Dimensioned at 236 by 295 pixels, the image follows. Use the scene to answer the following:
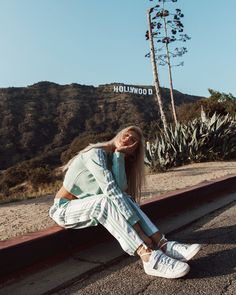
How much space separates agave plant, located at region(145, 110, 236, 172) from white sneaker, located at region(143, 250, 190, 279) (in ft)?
27.5

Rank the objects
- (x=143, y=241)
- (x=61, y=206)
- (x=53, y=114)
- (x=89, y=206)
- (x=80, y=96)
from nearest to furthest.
→ (x=143, y=241)
(x=89, y=206)
(x=61, y=206)
(x=53, y=114)
(x=80, y=96)

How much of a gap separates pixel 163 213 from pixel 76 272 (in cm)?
202

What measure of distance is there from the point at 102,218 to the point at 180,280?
762mm

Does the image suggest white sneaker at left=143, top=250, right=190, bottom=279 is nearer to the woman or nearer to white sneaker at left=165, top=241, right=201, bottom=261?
the woman

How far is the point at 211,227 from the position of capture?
5.09 m

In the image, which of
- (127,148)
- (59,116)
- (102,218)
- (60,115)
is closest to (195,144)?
(127,148)

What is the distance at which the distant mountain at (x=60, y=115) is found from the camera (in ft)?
137

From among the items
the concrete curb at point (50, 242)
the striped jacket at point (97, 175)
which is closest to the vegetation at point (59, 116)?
the concrete curb at point (50, 242)

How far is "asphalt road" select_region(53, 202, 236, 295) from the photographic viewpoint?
3.33m

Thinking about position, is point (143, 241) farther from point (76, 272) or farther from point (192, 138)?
point (192, 138)

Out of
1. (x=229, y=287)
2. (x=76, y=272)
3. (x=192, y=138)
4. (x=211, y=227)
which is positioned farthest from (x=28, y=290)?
(x=192, y=138)

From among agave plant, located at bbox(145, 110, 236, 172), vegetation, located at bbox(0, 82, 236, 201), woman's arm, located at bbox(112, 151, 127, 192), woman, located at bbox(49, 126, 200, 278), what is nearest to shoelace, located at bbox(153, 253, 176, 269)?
woman, located at bbox(49, 126, 200, 278)

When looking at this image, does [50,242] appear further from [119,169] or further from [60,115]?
[60,115]

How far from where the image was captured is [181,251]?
3.65m
